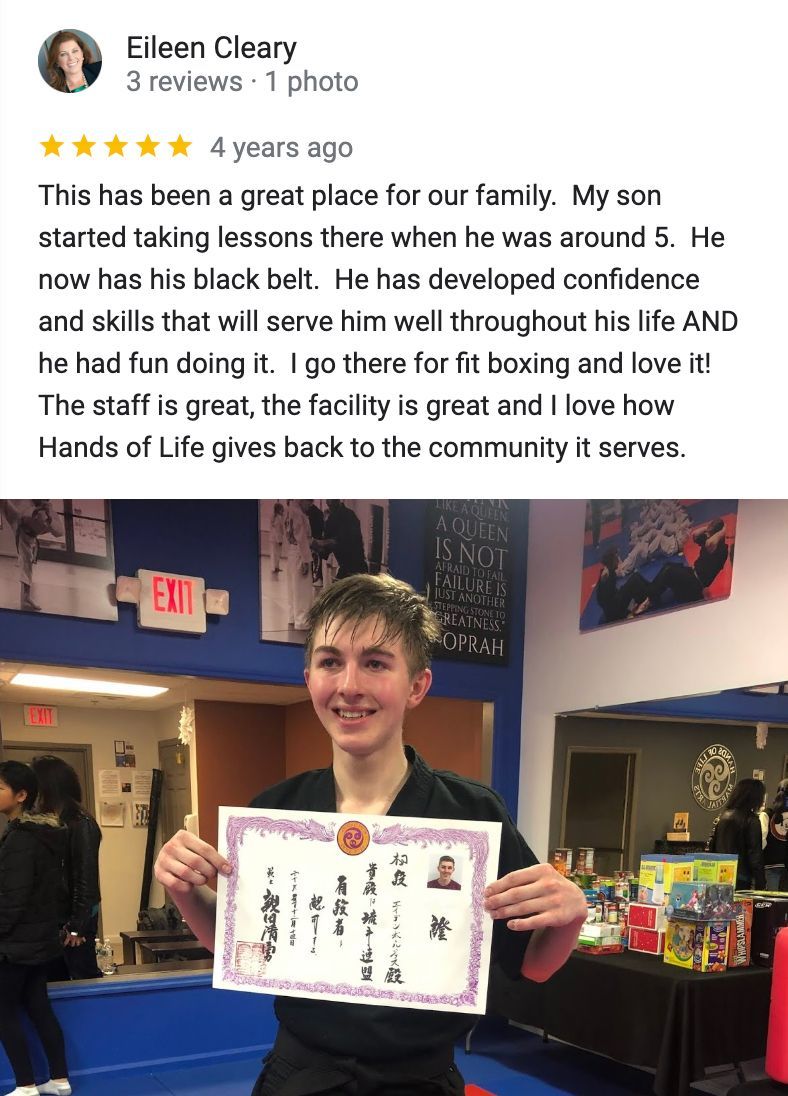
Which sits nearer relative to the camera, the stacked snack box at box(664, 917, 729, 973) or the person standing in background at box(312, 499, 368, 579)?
the stacked snack box at box(664, 917, 729, 973)

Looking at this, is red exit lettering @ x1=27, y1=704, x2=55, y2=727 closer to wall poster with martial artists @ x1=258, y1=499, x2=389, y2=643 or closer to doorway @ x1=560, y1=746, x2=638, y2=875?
wall poster with martial artists @ x1=258, y1=499, x2=389, y2=643

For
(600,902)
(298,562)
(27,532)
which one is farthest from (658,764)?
(27,532)

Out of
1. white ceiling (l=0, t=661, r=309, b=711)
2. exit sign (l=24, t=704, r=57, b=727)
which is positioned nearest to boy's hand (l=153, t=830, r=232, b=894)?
white ceiling (l=0, t=661, r=309, b=711)

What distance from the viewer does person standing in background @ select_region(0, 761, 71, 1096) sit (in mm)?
3434

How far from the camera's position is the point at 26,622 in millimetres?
3852

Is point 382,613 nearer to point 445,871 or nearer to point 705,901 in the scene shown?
point 445,871

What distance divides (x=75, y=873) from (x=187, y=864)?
309 centimetres

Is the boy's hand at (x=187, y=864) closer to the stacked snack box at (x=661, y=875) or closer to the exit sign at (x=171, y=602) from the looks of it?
the stacked snack box at (x=661, y=875)

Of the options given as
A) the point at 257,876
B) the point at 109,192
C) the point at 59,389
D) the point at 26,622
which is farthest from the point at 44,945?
the point at 109,192

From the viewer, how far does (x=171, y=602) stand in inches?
166

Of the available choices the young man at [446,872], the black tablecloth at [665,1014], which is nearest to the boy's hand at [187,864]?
the young man at [446,872]

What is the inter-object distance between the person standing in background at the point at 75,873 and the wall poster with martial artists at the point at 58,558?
707mm

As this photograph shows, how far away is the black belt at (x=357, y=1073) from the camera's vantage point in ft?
3.67

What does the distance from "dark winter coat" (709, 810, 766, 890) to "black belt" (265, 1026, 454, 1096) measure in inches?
121
